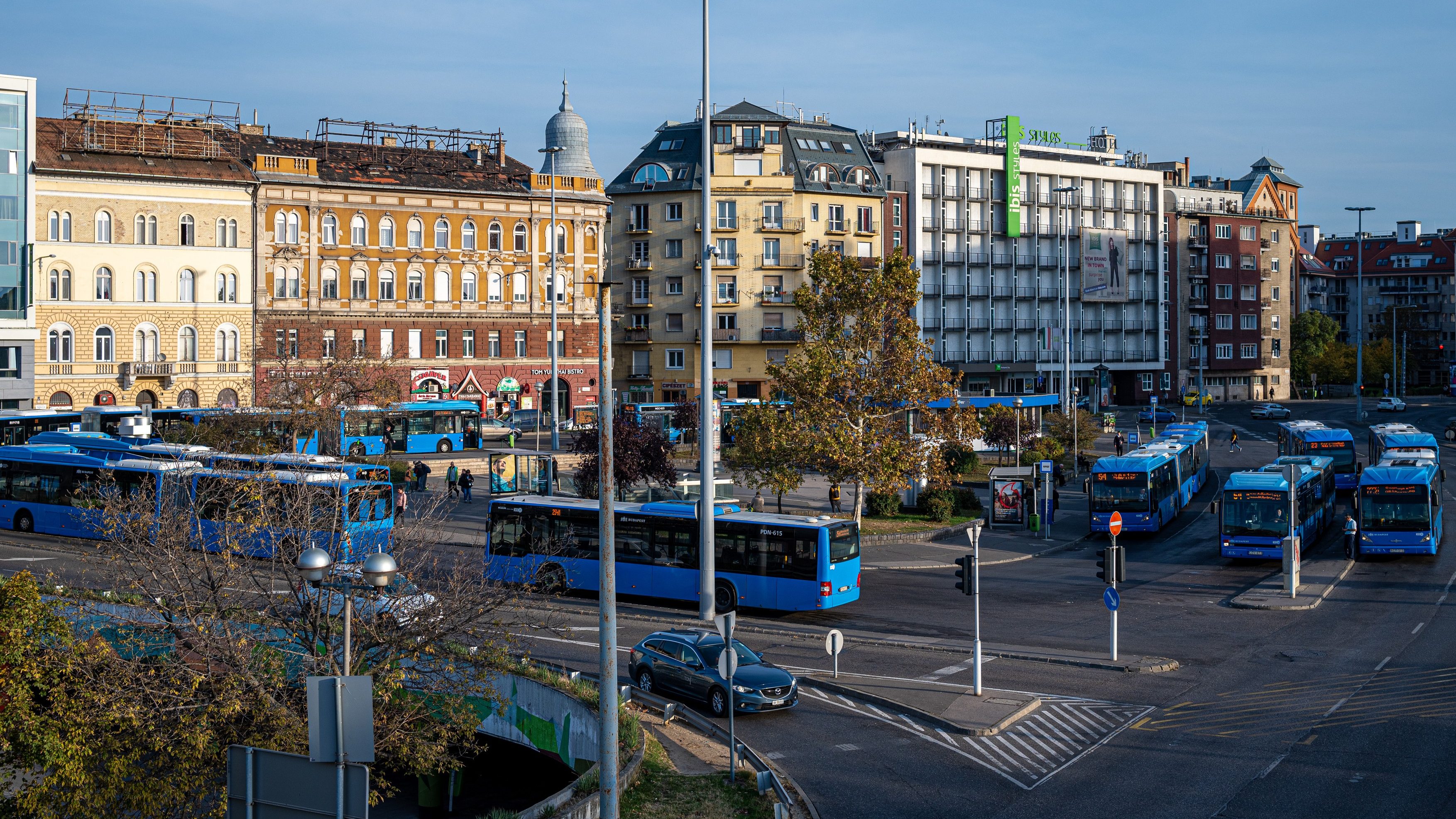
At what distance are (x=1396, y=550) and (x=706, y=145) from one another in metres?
26.0

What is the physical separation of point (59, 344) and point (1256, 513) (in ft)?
194

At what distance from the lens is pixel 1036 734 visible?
823 inches

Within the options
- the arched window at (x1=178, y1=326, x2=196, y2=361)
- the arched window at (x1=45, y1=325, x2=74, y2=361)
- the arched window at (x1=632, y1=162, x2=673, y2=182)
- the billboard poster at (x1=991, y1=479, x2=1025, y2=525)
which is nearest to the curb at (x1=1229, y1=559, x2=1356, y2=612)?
the billboard poster at (x1=991, y1=479, x2=1025, y2=525)

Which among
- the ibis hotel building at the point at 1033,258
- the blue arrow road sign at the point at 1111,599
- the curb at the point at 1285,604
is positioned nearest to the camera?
the blue arrow road sign at the point at 1111,599

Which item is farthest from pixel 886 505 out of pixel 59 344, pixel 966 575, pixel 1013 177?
pixel 1013 177

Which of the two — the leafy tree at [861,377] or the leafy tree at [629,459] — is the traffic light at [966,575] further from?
the leafy tree at [629,459]

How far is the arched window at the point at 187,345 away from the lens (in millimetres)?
70875

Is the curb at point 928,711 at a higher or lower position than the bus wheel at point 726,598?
lower

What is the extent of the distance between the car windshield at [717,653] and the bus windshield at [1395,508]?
83.4ft

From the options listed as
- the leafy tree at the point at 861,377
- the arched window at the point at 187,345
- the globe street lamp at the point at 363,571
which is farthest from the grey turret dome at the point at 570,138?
the globe street lamp at the point at 363,571

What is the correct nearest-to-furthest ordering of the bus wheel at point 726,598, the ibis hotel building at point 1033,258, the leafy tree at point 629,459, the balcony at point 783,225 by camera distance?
the bus wheel at point 726,598
the leafy tree at point 629,459
the balcony at point 783,225
the ibis hotel building at point 1033,258

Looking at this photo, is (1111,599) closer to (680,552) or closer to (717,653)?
(717,653)

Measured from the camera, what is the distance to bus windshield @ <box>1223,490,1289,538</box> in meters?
38.7

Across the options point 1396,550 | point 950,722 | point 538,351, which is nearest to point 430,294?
point 538,351
